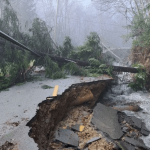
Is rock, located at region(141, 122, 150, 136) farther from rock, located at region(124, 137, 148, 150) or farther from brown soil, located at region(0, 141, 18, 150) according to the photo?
brown soil, located at region(0, 141, 18, 150)

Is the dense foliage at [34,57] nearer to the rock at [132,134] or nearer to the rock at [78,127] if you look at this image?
the rock at [78,127]

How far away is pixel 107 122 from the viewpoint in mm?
3525

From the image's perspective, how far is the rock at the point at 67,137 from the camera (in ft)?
8.99

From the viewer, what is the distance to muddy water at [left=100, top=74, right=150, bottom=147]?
4.92m

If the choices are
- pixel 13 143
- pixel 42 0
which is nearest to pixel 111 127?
pixel 13 143

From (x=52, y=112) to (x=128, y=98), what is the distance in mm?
4483

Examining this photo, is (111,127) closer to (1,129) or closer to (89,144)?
(89,144)

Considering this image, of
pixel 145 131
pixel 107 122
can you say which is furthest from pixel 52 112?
pixel 145 131

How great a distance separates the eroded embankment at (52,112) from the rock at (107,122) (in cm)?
86

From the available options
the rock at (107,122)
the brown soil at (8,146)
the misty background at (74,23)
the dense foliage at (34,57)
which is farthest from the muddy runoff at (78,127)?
the misty background at (74,23)

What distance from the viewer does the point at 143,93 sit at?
6.86 meters

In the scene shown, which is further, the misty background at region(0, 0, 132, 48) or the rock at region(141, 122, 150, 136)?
the misty background at region(0, 0, 132, 48)

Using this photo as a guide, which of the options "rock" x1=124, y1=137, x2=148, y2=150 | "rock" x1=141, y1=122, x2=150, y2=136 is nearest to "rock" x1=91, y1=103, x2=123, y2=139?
"rock" x1=124, y1=137, x2=148, y2=150

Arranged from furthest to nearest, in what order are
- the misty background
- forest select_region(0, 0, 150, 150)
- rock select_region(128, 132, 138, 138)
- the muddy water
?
the misty background < the muddy water < rock select_region(128, 132, 138, 138) < forest select_region(0, 0, 150, 150)
